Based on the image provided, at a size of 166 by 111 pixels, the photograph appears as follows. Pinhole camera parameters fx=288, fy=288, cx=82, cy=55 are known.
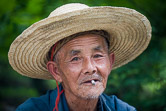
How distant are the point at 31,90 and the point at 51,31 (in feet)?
18.7

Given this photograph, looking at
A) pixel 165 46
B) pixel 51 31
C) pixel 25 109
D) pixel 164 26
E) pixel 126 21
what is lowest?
pixel 25 109

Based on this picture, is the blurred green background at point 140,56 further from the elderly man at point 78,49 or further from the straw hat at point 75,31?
the elderly man at point 78,49

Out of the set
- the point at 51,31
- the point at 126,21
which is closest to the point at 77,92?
the point at 51,31

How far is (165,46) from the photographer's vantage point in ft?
14.8

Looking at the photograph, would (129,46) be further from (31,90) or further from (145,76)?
(31,90)

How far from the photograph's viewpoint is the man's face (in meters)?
3.08

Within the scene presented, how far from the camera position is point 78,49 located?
312cm

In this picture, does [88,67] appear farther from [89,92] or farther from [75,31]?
[75,31]

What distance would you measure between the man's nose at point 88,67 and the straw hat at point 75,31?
343 millimetres

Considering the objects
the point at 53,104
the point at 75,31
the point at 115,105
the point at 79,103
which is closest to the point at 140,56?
the point at 115,105

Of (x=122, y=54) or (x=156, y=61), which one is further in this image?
(x=156, y=61)

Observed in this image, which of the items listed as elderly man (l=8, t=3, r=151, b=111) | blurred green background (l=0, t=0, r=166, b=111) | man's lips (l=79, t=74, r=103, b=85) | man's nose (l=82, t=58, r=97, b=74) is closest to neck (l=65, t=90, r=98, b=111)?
elderly man (l=8, t=3, r=151, b=111)

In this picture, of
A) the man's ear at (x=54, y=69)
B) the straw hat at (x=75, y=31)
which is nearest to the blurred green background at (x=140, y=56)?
the straw hat at (x=75, y=31)

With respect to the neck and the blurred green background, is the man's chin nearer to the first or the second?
the neck
